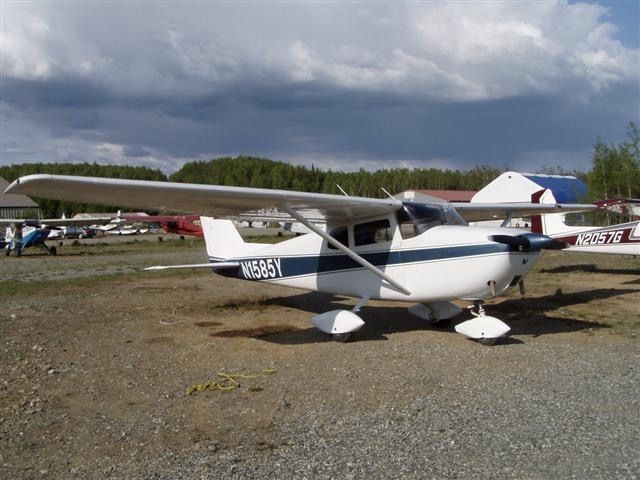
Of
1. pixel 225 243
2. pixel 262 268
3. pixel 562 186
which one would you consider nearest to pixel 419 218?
pixel 262 268

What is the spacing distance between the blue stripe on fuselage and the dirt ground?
2.53 feet

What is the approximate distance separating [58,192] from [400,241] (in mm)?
4560

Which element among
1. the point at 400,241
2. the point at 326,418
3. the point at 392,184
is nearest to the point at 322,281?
the point at 400,241

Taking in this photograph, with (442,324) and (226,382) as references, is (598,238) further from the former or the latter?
(226,382)

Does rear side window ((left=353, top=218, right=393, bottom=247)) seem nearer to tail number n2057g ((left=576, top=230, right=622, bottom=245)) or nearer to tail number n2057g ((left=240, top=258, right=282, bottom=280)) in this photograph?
tail number n2057g ((left=240, top=258, right=282, bottom=280))

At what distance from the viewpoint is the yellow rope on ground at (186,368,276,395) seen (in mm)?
5559

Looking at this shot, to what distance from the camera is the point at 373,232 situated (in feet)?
27.9

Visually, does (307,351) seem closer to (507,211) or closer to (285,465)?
(285,465)

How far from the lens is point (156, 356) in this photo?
7.03 metres

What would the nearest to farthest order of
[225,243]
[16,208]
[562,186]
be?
[225,243], [562,186], [16,208]

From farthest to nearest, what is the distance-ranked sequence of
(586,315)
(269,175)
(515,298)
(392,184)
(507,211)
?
1. (269,175)
2. (392,184)
3. (515,298)
4. (507,211)
5. (586,315)

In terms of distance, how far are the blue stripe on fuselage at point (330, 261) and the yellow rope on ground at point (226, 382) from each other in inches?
110

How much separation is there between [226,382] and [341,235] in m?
3.68

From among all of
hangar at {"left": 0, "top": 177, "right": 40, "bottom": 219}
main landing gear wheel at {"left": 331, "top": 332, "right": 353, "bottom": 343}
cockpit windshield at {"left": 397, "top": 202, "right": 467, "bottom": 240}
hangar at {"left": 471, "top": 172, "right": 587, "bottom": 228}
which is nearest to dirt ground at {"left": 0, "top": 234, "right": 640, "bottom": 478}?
main landing gear wheel at {"left": 331, "top": 332, "right": 353, "bottom": 343}
